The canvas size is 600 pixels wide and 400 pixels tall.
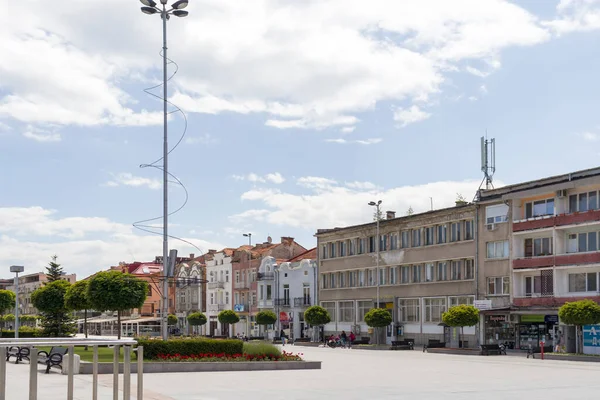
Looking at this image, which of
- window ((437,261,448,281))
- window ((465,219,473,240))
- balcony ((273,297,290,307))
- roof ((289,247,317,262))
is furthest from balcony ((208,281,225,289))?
window ((465,219,473,240))

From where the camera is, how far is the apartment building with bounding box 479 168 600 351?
54469 millimetres

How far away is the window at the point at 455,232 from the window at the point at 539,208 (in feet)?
24.4

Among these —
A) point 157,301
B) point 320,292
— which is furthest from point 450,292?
point 157,301

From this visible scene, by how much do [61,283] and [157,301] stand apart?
70.7 meters

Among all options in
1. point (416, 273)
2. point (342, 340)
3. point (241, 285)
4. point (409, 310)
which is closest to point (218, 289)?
point (241, 285)

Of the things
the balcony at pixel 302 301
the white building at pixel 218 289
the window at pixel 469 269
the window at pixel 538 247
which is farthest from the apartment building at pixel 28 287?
the window at pixel 538 247

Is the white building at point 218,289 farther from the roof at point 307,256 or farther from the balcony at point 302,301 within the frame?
the balcony at point 302,301

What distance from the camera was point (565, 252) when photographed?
56375 mm

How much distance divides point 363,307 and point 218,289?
106 feet

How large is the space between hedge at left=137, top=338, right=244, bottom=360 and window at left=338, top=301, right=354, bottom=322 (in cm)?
4522

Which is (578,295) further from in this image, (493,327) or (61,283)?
(61,283)

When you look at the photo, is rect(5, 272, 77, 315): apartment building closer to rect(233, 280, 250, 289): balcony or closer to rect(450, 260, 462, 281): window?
rect(233, 280, 250, 289): balcony

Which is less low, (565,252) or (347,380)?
(565,252)

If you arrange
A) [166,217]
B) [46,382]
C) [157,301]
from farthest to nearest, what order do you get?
[157,301] < [166,217] < [46,382]
